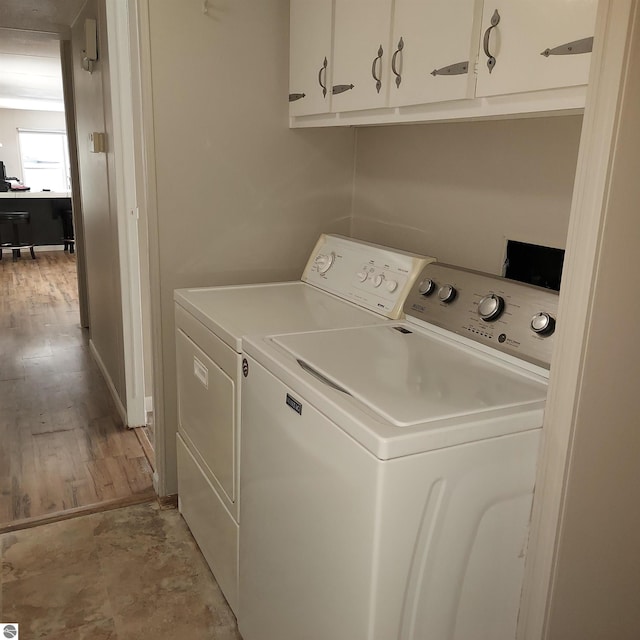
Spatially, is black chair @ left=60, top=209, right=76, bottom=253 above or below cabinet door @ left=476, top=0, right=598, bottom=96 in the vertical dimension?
below

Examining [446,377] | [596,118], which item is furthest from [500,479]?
[596,118]

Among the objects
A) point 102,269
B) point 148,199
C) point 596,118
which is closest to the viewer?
point 596,118

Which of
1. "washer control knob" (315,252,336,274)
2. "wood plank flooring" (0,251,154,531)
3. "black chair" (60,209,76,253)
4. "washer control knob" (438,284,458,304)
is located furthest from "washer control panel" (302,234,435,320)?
"black chair" (60,209,76,253)

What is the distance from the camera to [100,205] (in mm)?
3350

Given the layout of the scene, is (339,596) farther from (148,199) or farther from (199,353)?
(148,199)

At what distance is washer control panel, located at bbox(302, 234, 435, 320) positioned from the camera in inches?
72.5

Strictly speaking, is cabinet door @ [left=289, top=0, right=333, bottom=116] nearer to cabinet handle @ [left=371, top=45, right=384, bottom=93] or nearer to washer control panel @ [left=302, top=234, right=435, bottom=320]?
cabinet handle @ [left=371, top=45, right=384, bottom=93]

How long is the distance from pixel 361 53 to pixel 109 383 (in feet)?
8.36

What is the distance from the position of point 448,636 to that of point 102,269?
9.48 feet

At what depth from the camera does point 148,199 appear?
2.20m

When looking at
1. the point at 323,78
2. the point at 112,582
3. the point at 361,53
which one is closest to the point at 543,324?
the point at 361,53

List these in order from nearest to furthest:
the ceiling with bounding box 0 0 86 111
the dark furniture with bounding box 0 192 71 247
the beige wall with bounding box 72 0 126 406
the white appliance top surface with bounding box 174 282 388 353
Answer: the white appliance top surface with bounding box 174 282 388 353
the beige wall with bounding box 72 0 126 406
the ceiling with bounding box 0 0 86 111
the dark furniture with bounding box 0 192 71 247

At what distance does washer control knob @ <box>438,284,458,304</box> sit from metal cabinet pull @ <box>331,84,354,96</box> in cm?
68

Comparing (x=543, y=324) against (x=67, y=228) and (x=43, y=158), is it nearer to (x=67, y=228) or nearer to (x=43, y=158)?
(x=67, y=228)
